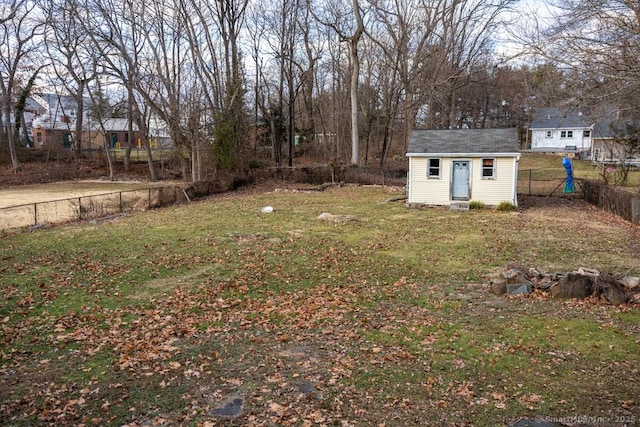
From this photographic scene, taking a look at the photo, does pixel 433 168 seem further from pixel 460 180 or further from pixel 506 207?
pixel 506 207

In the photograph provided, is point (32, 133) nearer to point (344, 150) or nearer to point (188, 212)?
point (344, 150)

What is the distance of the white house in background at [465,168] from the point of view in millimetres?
20219

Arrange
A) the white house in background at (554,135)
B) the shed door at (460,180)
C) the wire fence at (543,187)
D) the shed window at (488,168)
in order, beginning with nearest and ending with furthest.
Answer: the shed window at (488,168), the shed door at (460,180), the wire fence at (543,187), the white house in background at (554,135)

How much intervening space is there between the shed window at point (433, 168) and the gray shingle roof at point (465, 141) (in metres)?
0.45

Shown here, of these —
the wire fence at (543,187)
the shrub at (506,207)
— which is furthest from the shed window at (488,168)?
the wire fence at (543,187)

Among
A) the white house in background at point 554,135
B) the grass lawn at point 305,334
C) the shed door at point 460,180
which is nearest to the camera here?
the grass lawn at point 305,334

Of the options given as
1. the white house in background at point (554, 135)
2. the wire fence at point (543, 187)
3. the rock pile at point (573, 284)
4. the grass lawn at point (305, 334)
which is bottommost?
the grass lawn at point (305, 334)

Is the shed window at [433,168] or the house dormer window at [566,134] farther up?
the house dormer window at [566,134]

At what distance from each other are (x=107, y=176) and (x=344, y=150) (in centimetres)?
2155

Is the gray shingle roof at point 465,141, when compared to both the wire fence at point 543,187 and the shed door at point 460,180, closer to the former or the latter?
the shed door at point 460,180

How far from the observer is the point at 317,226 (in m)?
15.9

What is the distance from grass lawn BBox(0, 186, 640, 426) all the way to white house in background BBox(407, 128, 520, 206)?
7022mm

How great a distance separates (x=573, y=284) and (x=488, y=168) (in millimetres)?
12806

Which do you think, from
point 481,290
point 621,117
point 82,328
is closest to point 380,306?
point 481,290
